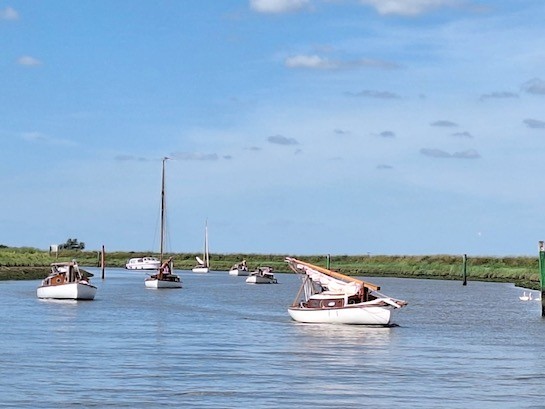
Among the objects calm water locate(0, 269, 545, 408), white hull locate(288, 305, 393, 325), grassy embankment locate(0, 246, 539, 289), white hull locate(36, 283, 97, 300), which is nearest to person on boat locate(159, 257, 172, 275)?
grassy embankment locate(0, 246, 539, 289)

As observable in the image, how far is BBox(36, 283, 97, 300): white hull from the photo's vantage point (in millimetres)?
79062

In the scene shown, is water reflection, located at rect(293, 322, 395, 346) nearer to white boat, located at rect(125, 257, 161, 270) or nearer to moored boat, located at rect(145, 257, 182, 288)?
moored boat, located at rect(145, 257, 182, 288)

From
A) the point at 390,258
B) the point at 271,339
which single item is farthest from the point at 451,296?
the point at 390,258

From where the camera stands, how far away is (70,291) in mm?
79562

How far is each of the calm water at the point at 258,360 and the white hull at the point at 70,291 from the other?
4404 mm

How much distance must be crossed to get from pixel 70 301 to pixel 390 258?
347 ft

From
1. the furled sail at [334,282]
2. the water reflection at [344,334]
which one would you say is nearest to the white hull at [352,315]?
the water reflection at [344,334]

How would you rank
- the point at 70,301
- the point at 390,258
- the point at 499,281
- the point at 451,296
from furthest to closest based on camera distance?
the point at 390,258, the point at 499,281, the point at 451,296, the point at 70,301

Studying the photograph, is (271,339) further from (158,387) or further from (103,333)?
(158,387)

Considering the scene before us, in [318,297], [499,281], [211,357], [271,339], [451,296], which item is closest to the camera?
[211,357]

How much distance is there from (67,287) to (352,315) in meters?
29.4

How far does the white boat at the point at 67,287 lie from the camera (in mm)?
79188

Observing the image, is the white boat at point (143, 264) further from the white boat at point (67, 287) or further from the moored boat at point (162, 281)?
the white boat at point (67, 287)

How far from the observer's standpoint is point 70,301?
8138 cm
